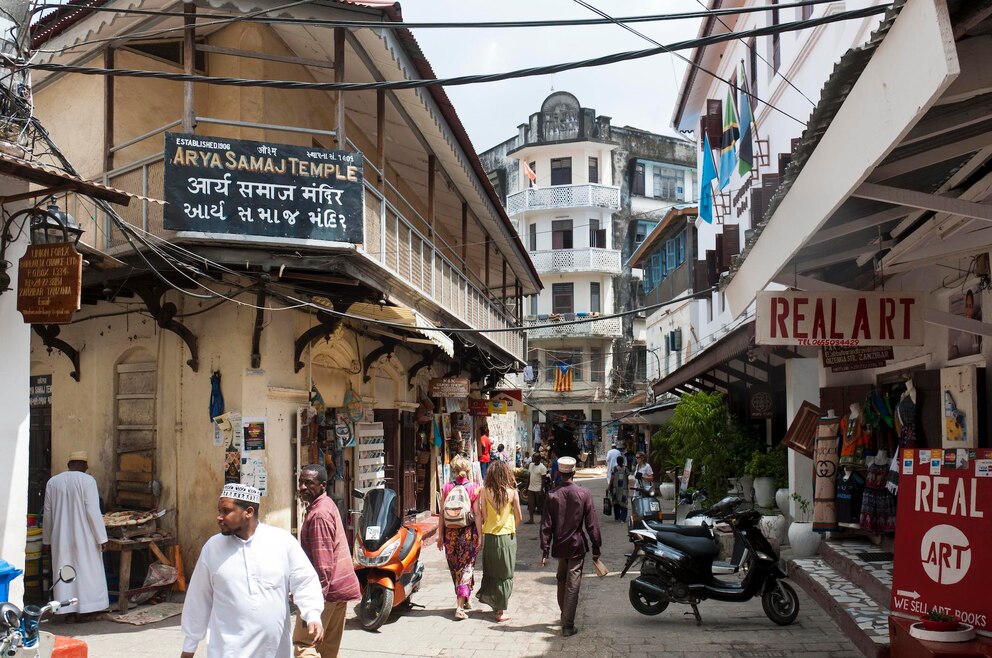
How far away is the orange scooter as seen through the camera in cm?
901

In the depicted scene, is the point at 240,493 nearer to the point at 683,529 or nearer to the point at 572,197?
the point at 683,529

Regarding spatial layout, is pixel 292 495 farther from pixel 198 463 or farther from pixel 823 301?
pixel 823 301

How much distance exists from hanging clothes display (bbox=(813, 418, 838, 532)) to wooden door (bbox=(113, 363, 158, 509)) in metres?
8.35

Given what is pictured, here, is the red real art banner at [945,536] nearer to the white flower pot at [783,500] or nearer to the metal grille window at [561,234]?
the white flower pot at [783,500]

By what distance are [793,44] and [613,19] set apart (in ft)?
33.9

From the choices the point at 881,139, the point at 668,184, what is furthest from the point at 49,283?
the point at 668,184

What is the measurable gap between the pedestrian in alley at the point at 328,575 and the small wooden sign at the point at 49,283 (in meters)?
2.54

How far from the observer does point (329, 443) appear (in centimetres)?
1292

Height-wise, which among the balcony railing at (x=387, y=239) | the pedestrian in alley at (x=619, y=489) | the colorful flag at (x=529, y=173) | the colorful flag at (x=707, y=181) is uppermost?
the colorful flag at (x=529, y=173)

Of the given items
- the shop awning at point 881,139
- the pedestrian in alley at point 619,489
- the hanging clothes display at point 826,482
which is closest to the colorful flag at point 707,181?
the pedestrian in alley at point 619,489

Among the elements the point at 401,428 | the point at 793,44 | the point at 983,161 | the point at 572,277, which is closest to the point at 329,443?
the point at 401,428

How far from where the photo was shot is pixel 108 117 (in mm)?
10773

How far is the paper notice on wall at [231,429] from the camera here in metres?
10.5

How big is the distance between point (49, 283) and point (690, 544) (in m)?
6.56
